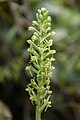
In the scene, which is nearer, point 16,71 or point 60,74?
point 16,71

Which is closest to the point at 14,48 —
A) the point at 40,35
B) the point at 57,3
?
the point at 57,3

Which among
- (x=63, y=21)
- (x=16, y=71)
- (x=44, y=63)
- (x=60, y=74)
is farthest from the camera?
(x=63, y=21)

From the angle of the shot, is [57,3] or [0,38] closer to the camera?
[0,38]

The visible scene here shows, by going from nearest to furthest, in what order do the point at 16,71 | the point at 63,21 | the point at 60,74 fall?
1. the point at 16,71
2. the point at 60,74
3. the point at 63,21

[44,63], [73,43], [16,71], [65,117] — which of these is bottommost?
[44,63]

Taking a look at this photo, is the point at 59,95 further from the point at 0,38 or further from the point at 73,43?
the point at 0,38

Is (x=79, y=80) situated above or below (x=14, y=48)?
below

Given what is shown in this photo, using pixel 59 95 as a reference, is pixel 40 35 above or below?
below

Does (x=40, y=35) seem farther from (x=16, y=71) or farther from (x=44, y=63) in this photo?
(x=16, y=71)

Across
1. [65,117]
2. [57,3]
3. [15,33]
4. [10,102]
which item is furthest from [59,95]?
[57,3]
